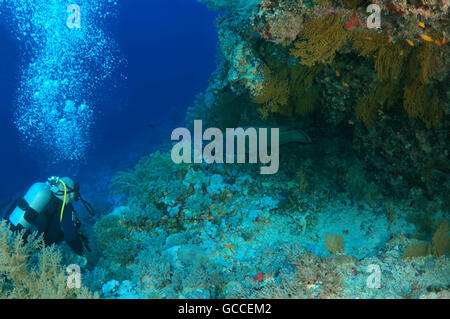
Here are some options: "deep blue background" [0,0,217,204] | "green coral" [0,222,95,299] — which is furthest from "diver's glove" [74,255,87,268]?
"deep blue background" [0,0,217,204]

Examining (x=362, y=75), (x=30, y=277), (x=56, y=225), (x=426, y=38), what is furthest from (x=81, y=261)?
(x=426, y=38)

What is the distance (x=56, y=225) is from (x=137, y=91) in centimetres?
4240

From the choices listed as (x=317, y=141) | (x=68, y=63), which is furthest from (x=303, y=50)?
(x=68, y=63)

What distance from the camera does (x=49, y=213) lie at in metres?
5.03

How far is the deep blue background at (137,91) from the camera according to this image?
20.8 m

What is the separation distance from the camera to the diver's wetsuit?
16.2 feet

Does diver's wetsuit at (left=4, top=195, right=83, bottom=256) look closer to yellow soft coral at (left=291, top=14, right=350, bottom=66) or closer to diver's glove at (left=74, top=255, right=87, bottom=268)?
diver's glove at (left=74, top=255, right=87, bottom=268)

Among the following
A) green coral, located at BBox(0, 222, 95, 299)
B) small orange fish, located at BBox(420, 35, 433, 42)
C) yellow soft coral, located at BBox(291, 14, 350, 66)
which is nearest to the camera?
small orange fish, located at BBox(420, 35, 433, 42)

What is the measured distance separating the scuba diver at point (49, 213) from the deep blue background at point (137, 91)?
36.1ft

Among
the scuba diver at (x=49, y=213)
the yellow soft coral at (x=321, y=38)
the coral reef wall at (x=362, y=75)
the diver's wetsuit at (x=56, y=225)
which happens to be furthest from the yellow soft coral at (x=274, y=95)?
the diver's wetsuit at (x=56, y=225)

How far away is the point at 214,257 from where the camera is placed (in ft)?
14.4

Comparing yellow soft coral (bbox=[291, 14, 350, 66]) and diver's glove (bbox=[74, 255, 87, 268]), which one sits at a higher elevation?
yellow soft coral (bbox=[291, 14, 350, 66])

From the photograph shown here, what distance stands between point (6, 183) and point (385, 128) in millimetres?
32276

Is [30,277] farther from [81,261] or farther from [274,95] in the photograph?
[274,95]
